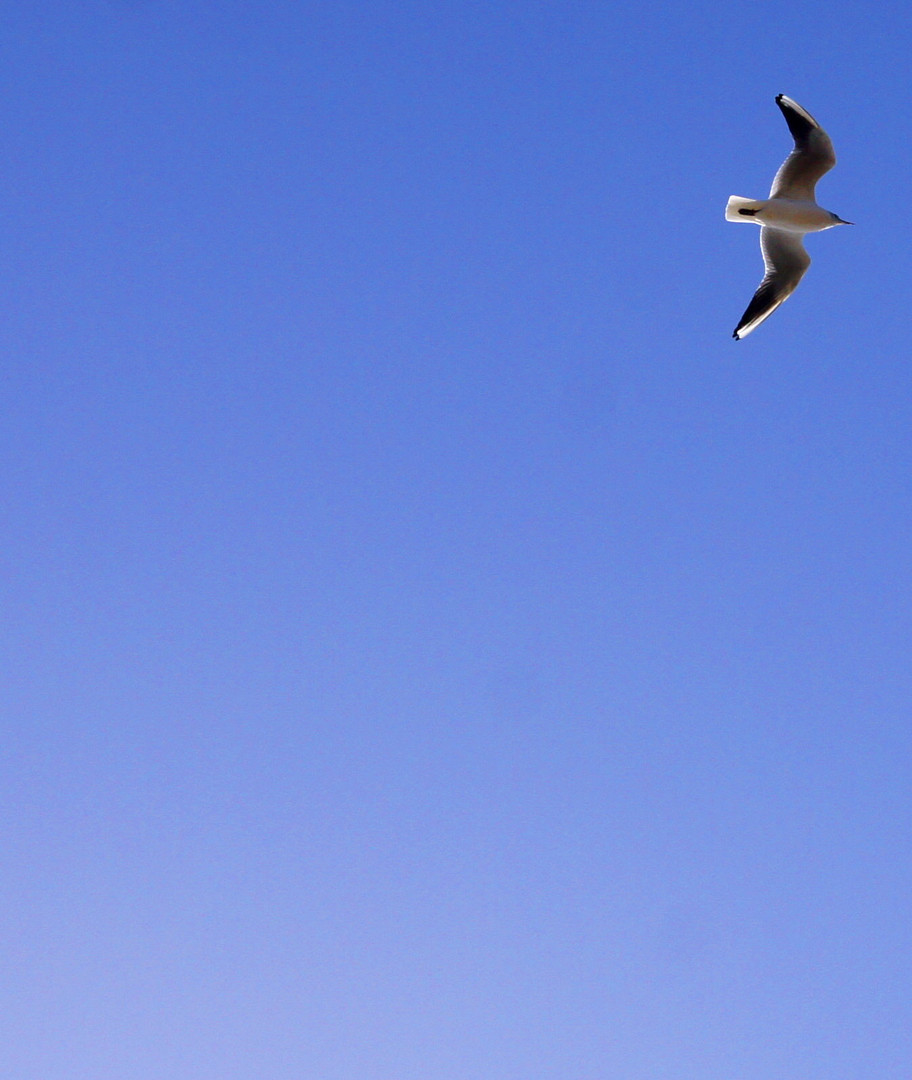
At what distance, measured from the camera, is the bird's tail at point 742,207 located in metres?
15.2

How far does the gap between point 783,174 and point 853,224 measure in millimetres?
1109

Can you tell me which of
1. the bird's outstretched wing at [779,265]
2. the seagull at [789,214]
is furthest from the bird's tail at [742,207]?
the bird's outstretched wing at [779,265]

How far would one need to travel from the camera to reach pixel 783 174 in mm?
15344

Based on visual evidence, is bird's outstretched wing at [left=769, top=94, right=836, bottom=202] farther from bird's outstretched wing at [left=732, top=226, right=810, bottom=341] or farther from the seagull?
bird's outstretched wing at [left=732, top=226, right=810, bottom=341]

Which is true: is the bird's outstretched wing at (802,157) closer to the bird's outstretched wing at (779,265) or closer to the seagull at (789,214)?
the seagull at (789,214)

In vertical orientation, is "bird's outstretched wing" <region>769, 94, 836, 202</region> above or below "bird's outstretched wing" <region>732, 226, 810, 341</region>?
above

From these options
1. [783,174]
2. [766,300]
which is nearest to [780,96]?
[783,174]

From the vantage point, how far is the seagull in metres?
15.2

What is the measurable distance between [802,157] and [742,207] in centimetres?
92

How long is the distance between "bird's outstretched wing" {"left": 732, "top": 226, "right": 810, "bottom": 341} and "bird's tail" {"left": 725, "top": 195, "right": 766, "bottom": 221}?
1.41ft

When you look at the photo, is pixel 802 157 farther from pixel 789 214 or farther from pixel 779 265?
pixel 779 265

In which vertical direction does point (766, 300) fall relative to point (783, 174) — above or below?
below

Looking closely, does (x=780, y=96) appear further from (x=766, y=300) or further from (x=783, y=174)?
(x=766, y=300)

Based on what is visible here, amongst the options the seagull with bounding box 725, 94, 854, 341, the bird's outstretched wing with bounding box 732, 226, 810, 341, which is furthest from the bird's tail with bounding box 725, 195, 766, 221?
the bird's outstretched wing with bounding box 732, 226, 810, 341
